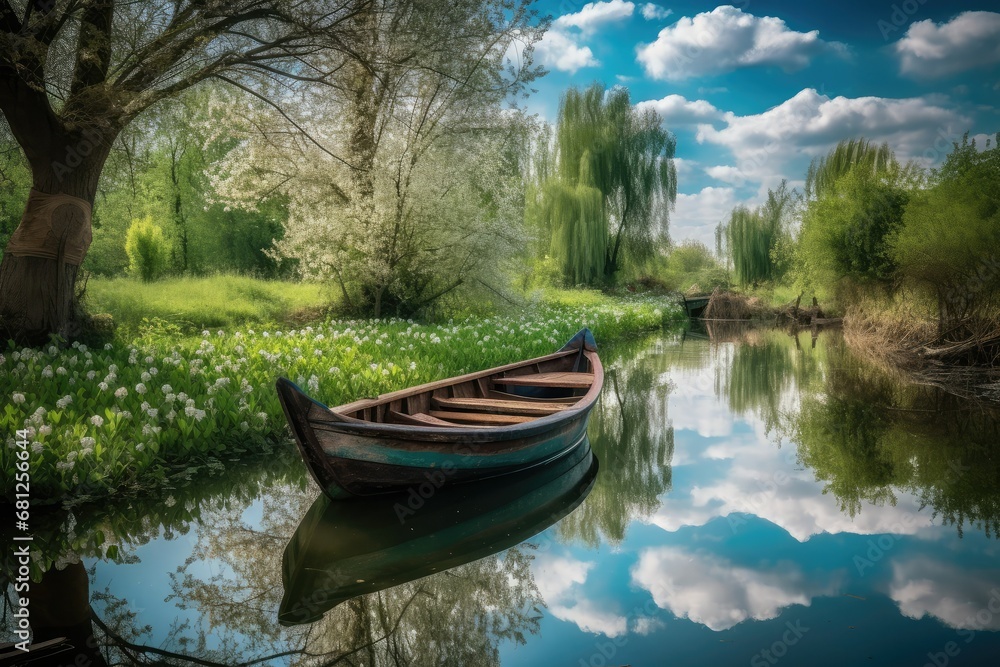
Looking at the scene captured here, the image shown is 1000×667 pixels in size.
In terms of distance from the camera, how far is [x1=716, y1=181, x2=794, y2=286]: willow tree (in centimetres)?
3300

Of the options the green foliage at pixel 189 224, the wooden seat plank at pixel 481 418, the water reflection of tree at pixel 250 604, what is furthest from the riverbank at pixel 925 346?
the green foliage at pixel 189 224

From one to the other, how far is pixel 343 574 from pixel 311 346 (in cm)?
557

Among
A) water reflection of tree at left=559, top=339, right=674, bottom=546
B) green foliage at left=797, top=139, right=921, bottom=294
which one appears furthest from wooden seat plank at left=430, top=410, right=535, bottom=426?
green foliage at left=797, top=139, right=921, bottom=294

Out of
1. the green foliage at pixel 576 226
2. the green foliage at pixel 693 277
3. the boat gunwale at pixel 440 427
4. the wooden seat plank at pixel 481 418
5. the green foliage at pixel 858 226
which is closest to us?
the boat gunwale at pixel 440 427

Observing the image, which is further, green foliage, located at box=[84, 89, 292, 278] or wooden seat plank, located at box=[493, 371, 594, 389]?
green foliage, located at box=[84, 89, 292, 278]

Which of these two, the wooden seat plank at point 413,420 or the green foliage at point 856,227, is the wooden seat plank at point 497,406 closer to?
the wooden seat plank at point 413,420

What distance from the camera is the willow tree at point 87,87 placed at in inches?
310

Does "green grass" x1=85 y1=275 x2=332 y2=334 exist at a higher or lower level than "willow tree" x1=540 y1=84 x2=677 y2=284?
lower

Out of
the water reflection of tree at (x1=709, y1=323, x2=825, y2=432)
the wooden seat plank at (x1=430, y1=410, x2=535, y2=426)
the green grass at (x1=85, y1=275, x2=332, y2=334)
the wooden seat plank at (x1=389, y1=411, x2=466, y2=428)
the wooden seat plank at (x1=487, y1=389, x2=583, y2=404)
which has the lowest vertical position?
the water reflection of tree at (x1=709, y1=323, x2=825, y2=432)

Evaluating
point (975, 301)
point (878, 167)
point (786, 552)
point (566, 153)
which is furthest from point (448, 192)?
point (878, 167)

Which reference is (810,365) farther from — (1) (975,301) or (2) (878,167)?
(2) (878,167)

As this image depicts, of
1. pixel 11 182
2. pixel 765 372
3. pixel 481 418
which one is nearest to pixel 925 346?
pixel 765 372

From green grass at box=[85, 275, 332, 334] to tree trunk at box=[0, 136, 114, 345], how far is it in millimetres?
2339

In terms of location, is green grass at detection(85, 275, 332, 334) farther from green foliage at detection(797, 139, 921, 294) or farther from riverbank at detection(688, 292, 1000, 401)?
green foliage at detection(797, 139, 921, 294)
